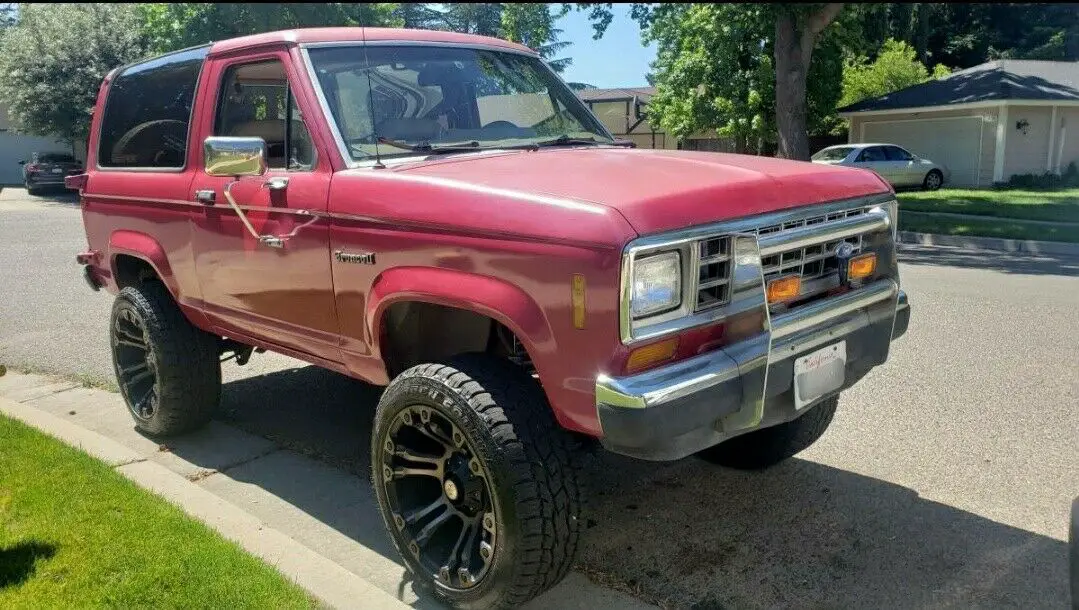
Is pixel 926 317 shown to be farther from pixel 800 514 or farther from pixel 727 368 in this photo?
pixel 727 368

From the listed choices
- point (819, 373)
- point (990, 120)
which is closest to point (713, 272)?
point (819, 373)

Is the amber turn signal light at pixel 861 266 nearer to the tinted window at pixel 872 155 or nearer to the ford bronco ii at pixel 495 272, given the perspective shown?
the ford bronco ii at pixel 495 272

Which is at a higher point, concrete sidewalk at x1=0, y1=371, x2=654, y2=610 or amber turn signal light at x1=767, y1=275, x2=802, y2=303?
amber turn signal light at x1=767, y1=275, x2=802, y2=303

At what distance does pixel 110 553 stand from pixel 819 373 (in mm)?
2860

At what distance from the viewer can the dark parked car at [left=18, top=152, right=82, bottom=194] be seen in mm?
30516

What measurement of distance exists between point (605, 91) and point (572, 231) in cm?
5029

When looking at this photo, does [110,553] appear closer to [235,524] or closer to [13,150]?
[235,524]

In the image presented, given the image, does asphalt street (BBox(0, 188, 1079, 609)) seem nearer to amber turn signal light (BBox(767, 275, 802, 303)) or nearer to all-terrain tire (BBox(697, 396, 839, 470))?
Answer: all-terrain tire (BBox(697, 396, 839, 470))

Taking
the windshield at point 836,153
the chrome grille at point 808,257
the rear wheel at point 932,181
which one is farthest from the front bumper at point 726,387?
the rear wheel at point 932,181

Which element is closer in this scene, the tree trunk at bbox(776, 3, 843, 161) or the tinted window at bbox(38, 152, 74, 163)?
the tree trunk at bbox(776, 3, 843, 161)

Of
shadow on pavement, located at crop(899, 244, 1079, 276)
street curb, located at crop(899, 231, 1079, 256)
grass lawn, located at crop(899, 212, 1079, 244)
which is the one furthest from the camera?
grass lawn, located at crop(899, 212, 1079, 244)

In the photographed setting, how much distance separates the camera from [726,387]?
9.08ft

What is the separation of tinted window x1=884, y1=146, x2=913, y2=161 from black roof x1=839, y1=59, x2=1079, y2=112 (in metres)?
2.87

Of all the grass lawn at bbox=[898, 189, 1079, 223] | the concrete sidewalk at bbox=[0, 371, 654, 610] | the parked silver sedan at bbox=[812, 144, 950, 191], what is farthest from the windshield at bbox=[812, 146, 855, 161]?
the concrete sidewalk at bbox=[0, 371, 654, 610]
